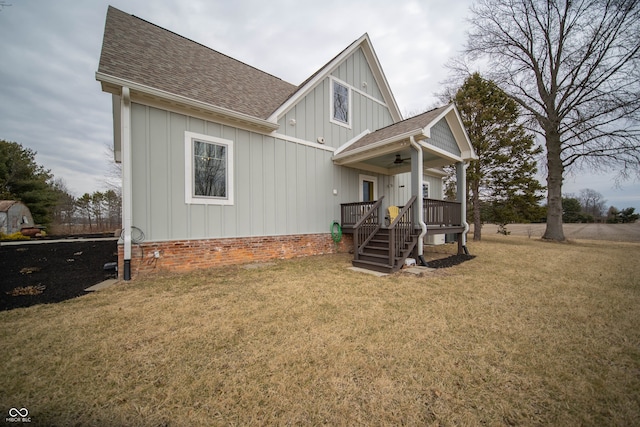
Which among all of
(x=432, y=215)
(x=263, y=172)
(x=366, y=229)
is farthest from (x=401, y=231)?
(x=263, y=172)

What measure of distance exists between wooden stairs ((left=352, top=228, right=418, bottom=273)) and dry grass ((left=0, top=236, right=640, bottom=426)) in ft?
5.48

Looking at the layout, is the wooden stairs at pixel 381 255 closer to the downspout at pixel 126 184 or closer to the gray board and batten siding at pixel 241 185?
the gray board and batten siding at pixel 241 185

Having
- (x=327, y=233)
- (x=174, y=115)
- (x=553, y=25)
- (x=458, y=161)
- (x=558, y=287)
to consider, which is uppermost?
(x=553, y=25)

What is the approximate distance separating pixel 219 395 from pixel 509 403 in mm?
2201

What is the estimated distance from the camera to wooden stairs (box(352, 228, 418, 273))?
589 cm

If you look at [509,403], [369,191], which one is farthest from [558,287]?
[369,191]

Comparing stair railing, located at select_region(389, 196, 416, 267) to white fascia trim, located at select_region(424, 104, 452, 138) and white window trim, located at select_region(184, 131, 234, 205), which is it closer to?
white fascia trim, located at select_region(424, 104, 452, 138)

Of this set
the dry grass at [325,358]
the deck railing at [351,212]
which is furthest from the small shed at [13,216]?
the deck railing at [351,212]

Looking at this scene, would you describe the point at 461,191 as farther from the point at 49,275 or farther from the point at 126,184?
the point at 49,275

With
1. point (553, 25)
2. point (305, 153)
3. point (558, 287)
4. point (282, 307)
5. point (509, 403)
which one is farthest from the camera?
point (553, 25)

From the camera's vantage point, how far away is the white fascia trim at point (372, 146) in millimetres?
6584

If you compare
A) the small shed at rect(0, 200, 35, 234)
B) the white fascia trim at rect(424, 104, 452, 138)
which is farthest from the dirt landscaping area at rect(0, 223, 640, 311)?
the small shed at rect(0, 200, 35, 234)

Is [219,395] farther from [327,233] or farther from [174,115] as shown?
[327,233]

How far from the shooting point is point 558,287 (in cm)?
467
